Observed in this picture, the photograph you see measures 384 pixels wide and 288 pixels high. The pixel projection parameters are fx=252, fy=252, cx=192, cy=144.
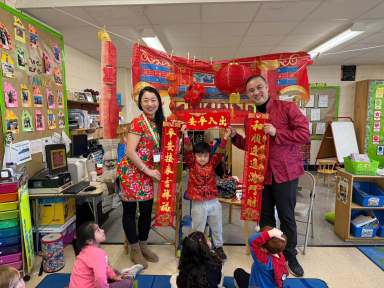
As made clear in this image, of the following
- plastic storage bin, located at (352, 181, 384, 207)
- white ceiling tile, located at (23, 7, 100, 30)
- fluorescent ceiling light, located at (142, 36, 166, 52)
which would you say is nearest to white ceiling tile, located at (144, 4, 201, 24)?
fluorescent ceiling light, located at (142, 36, 166, 52)

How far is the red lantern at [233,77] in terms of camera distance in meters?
2.14

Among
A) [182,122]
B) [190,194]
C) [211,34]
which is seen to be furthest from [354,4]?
[190,194]

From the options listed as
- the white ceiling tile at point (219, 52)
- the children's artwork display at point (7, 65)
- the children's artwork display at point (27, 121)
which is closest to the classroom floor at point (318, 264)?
the children's artwork display at point (27, 121)

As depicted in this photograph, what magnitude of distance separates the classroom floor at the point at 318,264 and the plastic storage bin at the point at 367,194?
1.66 feet

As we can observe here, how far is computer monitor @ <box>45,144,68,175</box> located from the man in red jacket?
1.71 metres

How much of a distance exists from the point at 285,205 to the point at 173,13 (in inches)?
92.6

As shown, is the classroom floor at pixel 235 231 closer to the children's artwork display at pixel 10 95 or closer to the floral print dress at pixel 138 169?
the floral print dress at pixel 138 169

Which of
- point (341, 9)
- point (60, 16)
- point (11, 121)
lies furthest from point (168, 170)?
point (341, 9)

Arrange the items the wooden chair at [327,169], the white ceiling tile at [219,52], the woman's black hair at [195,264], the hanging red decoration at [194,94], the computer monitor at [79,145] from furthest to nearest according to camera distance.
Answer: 1. the wooden chair at [327,169]
2. the white ceiling tile at [219,52]
3. the computer monitor at [79,145]
4. the hanging red decoration at [194,94]
5. the woman's black hair at [195,264]

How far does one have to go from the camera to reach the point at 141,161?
2023 millimetres

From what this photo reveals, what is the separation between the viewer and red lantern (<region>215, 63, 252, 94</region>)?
2141 millimetres

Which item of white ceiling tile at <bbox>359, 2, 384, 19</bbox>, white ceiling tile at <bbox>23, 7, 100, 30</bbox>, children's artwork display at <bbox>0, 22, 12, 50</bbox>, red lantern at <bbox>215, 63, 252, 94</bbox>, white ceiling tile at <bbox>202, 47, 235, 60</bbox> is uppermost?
white ceiling tile at <bbox>359, 2, 384, 19</bbox>

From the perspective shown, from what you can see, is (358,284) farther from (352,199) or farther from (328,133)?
(328,133)

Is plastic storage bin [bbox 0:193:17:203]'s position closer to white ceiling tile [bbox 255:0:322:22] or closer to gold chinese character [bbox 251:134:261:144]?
gold chinese character [bbox 251:134:261:144]
